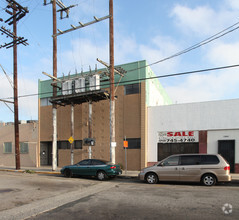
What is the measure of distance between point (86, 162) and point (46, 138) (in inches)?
430

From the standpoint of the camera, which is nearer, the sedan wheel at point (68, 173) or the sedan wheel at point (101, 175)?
the sedan wheel at point (101, 175)

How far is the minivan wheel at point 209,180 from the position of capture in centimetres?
1141

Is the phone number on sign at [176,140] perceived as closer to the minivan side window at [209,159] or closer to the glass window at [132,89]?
the glass window at [132,89]

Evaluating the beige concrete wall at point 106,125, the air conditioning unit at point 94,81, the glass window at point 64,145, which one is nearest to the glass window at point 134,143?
the beige concrete wall at point 106,125

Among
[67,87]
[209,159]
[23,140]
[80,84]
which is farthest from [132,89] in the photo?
[23,140]

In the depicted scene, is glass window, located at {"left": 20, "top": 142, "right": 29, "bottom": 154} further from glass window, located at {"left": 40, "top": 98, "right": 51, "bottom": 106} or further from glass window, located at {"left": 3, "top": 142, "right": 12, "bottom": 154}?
glass window, located at {"left": 40, "top": 98, "right": 51, "bottom": 106}

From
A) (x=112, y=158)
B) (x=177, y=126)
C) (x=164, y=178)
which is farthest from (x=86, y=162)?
(x=177, y=126)

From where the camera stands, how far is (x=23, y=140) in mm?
25438

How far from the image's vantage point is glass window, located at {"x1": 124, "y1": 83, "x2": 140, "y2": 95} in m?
19.8

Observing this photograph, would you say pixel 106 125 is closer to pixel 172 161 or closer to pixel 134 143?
pixel 134 143

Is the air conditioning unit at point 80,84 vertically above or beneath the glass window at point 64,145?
above

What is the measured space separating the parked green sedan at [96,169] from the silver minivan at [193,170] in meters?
2.25

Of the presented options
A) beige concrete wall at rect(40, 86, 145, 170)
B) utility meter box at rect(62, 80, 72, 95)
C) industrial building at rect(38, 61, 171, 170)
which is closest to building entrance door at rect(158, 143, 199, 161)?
industrial building at rect(38, 61, 171, 170)

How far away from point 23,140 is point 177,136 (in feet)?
53.6
